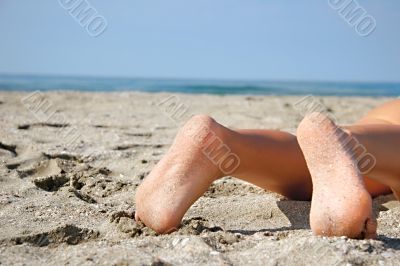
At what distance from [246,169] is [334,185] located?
0.33 m

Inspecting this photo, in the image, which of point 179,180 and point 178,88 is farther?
point 178,88

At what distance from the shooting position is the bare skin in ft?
4.09

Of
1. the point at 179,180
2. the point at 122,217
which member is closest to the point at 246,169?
the point at 179,180

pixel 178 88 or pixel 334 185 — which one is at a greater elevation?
pixel 334 185

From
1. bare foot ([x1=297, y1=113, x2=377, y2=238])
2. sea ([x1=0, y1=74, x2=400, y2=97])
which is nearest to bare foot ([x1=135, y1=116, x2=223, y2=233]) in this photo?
bare foot ([x1=297, y1=113, x2=377, y2=238])

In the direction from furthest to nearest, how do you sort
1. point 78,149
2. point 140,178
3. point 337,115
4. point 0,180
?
point 337,115 → point 78,149 → point 140,178 → point 0,180

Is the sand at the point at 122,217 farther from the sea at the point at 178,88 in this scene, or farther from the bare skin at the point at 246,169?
the sea at the point at 178,88

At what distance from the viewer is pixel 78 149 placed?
2547 mm

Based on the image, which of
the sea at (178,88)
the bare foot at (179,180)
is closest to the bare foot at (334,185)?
the bare foot at (179,180)

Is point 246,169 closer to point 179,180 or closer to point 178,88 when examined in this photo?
point 179,180

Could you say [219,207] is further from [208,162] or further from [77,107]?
[77,107]

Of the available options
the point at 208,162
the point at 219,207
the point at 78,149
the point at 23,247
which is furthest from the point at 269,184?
the point at 78,149

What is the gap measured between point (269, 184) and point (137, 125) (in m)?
1.96

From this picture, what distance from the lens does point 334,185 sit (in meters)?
1.28
